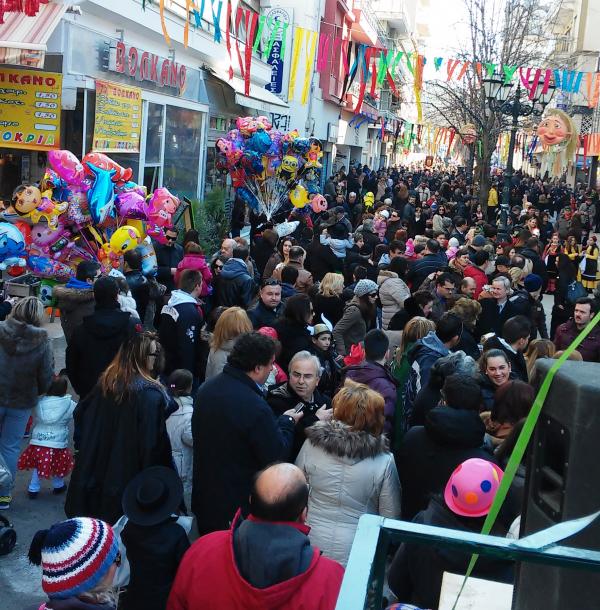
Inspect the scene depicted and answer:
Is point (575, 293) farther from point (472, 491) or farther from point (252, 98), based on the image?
point (252, 98)

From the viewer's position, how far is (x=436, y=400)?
17.8 feet

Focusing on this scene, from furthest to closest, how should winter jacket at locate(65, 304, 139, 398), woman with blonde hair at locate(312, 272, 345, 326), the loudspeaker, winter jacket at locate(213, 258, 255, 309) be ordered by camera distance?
winter jacket at locate(213, 258, 255, 309), woman with blonde hair at locate(312, 272, 345, 326), winter jacket at locate(65, 304, 139, 398), the loudspeaker

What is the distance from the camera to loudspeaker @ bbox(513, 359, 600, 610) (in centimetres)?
167

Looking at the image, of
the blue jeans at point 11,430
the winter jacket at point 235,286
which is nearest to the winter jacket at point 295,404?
the blue jeans at point 11,430

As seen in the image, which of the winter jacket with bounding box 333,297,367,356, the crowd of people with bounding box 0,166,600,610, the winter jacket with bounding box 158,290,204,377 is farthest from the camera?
the winter jacket with bounding box 333,297,367,356

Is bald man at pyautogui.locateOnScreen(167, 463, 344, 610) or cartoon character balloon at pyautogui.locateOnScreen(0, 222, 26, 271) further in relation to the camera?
cartoon character balloon at pyautogui.locateOnScreen(0, 222, 26, 271)

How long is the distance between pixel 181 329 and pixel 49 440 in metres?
1.50

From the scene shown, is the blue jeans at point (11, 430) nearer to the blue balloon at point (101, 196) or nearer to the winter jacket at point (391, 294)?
the blue balloon at point (101, 196)

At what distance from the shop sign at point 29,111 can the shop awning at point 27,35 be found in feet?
1.10

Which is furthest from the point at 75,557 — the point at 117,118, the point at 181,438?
the point at 117,118

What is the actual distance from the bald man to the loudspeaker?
937mm

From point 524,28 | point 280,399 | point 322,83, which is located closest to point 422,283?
point 280,399

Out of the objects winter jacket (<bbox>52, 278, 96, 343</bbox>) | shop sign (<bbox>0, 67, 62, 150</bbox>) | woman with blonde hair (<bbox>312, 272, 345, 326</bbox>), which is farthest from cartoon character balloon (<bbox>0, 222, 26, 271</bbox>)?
shop sign (<bbox>0, 67, 62, 150</bbox>)

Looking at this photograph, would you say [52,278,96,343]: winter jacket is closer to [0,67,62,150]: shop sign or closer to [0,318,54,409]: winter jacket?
[0,318,54,409]: winter jacket
